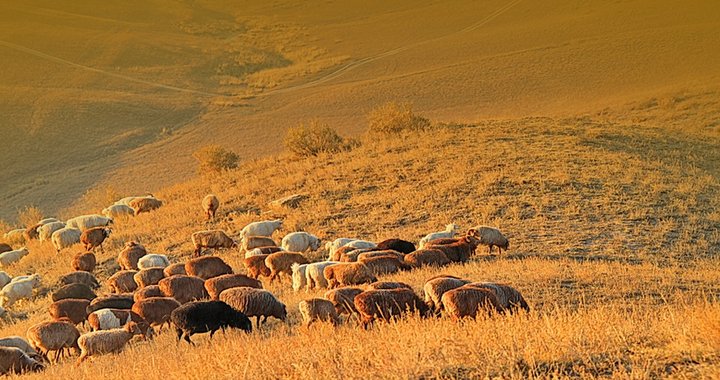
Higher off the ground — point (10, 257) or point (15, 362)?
point (15, 362)

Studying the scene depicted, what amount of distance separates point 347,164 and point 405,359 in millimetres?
23670

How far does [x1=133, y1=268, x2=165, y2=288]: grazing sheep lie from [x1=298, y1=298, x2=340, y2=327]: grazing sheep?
6.34m

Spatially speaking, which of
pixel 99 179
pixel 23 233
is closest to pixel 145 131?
pixel 99 179

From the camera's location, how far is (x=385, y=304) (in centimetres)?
1138

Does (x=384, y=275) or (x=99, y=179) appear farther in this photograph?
(x=99, y=179)

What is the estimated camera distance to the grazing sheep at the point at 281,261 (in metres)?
17.5

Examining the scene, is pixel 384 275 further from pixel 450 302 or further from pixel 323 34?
pixel 323 34

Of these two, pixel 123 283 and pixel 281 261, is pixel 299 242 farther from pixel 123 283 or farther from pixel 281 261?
pixel 123 283

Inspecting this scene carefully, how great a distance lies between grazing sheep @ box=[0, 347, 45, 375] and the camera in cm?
1171

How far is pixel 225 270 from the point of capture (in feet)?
57.6

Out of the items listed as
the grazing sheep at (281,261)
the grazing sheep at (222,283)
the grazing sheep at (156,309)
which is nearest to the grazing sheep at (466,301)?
the grazing sheep at (222,283)

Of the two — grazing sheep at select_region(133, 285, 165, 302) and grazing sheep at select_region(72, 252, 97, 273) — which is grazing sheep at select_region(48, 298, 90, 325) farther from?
grazing sheep at select_region(72, 252, 97, 273)

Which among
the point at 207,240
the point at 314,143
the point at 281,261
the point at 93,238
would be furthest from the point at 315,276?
the point at 314,143

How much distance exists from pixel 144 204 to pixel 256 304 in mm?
19026
